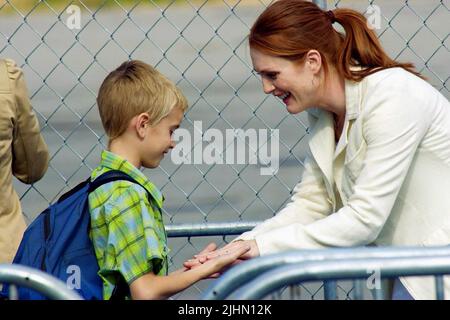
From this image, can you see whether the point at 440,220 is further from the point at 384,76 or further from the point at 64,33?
the point at 64,33

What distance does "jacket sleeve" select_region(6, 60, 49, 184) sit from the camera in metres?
4.28

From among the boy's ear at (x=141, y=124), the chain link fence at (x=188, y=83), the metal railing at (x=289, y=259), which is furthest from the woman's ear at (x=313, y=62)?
the metal railing at (x=289, y=259)

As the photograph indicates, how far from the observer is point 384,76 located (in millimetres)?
3822

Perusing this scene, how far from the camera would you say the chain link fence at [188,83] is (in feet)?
22.4

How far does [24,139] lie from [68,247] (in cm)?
82

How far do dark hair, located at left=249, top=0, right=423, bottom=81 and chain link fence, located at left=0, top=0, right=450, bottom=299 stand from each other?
905 millimetres

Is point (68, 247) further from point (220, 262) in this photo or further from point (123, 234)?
point (220, 262)

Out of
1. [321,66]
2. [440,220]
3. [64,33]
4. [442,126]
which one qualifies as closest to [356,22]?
[321,66]

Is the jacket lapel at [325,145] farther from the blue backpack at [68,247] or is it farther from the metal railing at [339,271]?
the metal railing at [339,271]

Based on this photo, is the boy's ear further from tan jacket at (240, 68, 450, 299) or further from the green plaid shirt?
tan jacket at (240, 68, 450, 299)

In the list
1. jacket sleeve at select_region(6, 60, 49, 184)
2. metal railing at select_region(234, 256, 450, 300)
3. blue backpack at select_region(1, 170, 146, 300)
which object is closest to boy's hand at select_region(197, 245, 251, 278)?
blue backpack at select_region(1, 170, 146, 300)

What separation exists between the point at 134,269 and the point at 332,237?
60 cm

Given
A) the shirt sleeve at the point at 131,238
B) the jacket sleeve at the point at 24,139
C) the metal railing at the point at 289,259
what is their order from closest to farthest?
1. the metal railing at the point at 289,259
2. the shirt sleeve at the point at 131,238
3. the jacket sleeve at the point at 24,139

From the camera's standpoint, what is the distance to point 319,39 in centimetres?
389
